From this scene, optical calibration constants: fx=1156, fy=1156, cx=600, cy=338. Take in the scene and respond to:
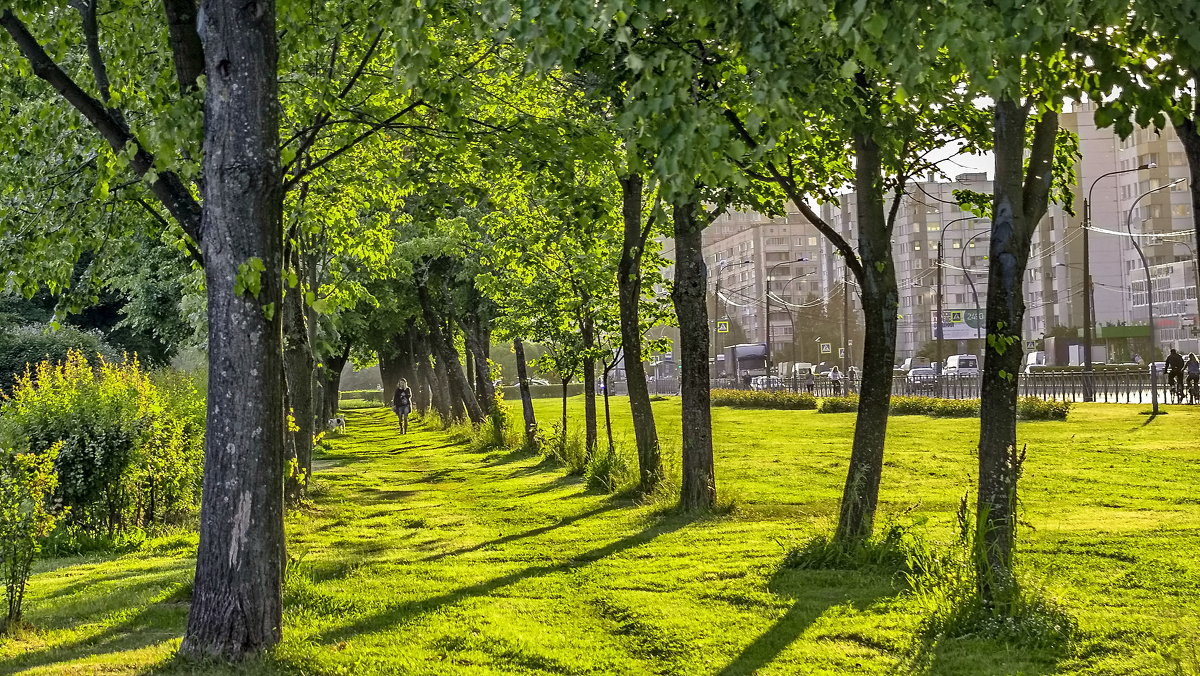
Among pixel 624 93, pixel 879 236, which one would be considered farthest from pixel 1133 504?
pixel 624 93

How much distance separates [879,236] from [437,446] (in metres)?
23.8

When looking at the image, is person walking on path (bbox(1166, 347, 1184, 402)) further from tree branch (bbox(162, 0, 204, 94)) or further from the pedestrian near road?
tree branch (bbox(162, 0, 204, 94))

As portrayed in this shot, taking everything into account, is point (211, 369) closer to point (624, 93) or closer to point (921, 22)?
point (624, 93)

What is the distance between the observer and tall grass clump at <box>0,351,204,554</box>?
14.0m

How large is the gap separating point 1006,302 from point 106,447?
35.3ft

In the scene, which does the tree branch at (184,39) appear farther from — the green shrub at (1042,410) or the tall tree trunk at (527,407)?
the green shrub at (1042,410)

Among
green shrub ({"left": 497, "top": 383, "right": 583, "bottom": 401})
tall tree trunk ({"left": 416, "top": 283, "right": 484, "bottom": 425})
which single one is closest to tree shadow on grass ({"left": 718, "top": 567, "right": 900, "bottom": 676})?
tall tree trunk ({"left": 416, "top": 283, "right": 484, "bottom": 425})

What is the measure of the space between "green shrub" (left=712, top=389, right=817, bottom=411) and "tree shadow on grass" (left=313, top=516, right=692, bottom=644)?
31.8 m

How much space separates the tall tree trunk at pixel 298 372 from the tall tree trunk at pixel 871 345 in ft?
26.2

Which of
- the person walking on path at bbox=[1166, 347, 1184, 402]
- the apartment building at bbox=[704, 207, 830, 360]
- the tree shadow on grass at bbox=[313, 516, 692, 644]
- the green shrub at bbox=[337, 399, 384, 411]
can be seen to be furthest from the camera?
the apartment building at bbox=[704, 207, 830, 360]

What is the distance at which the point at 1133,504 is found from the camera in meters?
15.4

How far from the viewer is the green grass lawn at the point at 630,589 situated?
761 centimetres

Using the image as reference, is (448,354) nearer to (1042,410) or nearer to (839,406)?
(839,406)

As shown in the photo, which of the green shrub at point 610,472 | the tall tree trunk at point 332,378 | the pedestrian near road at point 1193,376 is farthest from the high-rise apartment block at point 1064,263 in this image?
the green shrub at point 610,472
